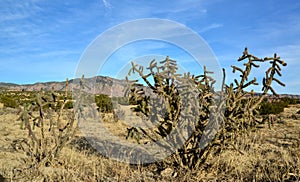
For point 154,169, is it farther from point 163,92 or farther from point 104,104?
point 104,104

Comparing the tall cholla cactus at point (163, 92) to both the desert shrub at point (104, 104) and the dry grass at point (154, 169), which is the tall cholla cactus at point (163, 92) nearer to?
the dry grass at point (154, 169)

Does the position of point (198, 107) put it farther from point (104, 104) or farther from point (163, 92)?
point (104, 104)

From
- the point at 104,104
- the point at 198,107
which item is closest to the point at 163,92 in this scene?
the point at 198,107

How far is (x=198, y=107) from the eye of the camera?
3900mm

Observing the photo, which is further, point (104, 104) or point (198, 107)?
point (104, 104)

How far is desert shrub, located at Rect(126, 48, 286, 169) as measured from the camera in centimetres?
388

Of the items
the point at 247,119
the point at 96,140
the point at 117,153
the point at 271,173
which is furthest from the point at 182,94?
the point at 96,140

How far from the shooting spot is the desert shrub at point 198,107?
3883 mm

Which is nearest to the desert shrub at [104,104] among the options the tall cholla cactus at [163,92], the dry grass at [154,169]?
the dry grass at [154,169]

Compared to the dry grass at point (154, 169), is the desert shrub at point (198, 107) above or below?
above

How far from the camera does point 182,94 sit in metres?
3.94

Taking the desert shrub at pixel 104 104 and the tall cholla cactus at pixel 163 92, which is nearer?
the tall cholla cactus at pixel 163 92

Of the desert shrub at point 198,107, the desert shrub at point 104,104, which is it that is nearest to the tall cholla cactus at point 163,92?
the desert shrub at point 198,107

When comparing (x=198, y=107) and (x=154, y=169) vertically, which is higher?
(x=198, y=107)
